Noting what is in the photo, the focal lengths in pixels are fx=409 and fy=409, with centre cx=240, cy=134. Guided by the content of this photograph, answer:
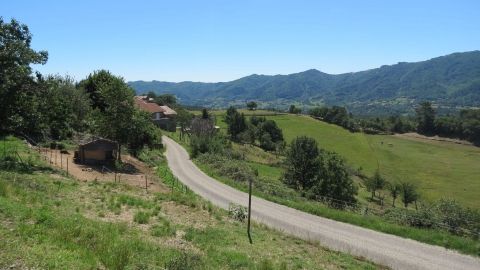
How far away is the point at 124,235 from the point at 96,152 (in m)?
29.1

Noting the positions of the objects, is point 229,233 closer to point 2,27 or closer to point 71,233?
point 71,233

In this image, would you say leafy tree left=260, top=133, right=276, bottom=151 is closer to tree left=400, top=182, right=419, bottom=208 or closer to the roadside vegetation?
the roadside vegetation

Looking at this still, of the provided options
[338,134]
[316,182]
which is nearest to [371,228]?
[316,182]

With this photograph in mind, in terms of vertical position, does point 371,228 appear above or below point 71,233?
below

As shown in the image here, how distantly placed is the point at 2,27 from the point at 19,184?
1478cm

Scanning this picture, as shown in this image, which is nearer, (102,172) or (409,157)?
(102,172)

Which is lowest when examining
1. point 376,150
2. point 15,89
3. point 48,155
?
point 376,150

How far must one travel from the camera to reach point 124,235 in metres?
16.7

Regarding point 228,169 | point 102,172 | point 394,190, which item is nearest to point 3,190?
point 102,172

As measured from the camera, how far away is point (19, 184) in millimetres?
23047

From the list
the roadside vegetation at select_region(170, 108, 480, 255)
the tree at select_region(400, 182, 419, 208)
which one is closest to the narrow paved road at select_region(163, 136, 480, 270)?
the roadside vegetation at select_region(170, 108, 480, 255)

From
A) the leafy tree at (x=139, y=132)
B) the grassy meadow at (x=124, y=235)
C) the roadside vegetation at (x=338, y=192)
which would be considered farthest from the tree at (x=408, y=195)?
the grassy meadow at (x=124, y=235)

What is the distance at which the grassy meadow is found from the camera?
1184 cm

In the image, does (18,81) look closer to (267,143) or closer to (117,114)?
(117,114)
